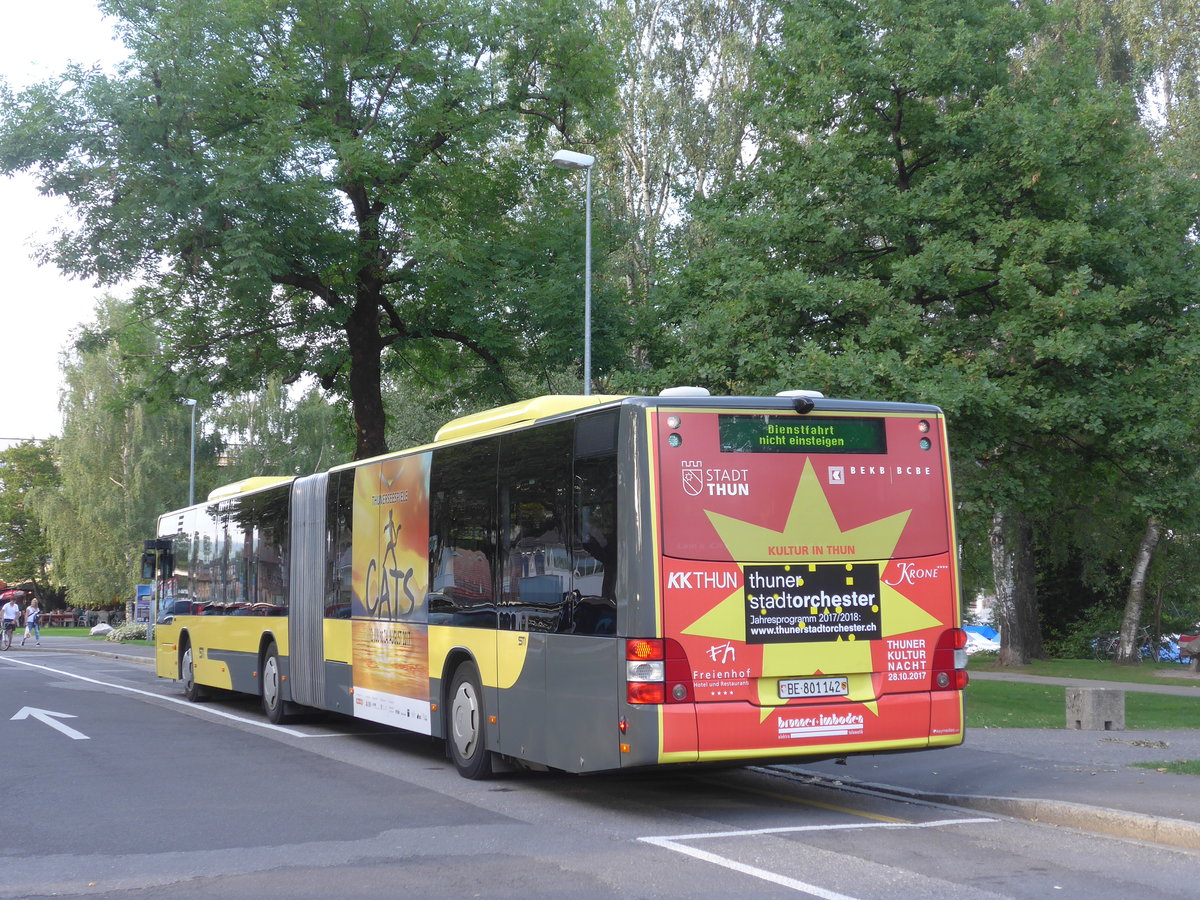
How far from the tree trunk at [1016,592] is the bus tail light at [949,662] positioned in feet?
68.0

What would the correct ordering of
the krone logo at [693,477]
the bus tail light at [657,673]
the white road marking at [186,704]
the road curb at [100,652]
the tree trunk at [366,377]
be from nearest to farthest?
the bus tail light at [657,673], the krone logo at [693,477], the white road marking at [186,704], the tree trunk at [366,377], the road curb at [100,652]

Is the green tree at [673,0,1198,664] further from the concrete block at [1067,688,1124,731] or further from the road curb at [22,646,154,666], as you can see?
the road curb at [22,646,154,666]

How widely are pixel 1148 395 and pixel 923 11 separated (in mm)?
6645

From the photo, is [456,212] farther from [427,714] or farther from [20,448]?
[20,448]

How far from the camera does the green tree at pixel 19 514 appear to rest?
274ft

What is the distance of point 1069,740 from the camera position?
44.5 feet

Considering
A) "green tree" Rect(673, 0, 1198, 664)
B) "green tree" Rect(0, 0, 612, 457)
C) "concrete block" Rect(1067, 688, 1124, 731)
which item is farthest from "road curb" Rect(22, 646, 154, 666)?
"concrete block" Rect(1067, 688, 1124, 731)

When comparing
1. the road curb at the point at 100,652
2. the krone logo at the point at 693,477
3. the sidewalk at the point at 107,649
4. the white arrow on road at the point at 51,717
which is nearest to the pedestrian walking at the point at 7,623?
the sidewalk at the point at 107,649

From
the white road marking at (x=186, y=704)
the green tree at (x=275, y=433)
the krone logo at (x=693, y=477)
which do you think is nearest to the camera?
the krone logo at (x=693, y=477)

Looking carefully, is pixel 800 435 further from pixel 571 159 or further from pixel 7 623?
pixel 7 623

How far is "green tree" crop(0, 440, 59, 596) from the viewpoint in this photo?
83.5 m

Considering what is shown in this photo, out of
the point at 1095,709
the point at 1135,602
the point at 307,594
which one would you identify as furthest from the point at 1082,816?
the point at 1135,602

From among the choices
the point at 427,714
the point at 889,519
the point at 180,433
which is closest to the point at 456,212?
the point at 427,714

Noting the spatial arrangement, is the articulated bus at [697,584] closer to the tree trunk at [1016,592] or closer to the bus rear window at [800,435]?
the bus rear window at [800,435]
